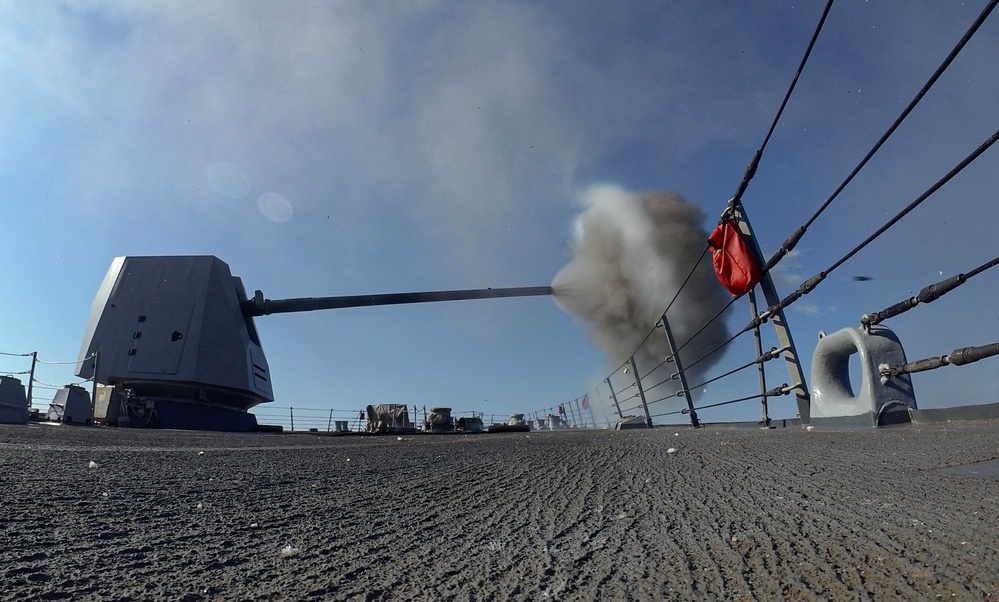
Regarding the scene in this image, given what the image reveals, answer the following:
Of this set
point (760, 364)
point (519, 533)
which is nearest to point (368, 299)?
point (760, 364)

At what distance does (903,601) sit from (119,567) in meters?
1.28

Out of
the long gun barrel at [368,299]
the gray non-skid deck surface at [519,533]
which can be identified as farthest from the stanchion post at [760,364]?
the long gun barrel at [368,299]

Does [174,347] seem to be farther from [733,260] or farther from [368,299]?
[733,260]

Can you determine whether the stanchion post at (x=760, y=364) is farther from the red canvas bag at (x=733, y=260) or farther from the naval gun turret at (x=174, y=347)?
the naval gun turret at (x=174, y=347)

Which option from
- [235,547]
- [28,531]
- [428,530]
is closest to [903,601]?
[428,530]

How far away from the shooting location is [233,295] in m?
15.4

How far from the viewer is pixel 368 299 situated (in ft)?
69.1

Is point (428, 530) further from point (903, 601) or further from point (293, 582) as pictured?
point (903, 601)

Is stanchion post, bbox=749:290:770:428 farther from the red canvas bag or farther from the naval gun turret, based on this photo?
the naval gun turret

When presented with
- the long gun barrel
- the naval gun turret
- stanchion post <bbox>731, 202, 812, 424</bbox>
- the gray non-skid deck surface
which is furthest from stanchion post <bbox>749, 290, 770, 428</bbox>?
the long gun barrel

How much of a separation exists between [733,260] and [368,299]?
1847 cm

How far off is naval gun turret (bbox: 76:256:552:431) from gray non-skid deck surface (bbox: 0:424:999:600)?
12.5m

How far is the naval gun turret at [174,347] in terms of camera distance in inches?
521

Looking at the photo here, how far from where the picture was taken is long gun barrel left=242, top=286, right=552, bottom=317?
16312mm
